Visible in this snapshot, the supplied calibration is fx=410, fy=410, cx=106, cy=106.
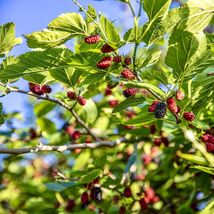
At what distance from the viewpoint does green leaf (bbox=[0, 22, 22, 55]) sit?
143 centimetres

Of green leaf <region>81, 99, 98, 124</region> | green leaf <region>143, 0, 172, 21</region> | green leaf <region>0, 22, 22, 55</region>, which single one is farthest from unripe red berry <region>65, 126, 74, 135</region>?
green leaf <region>143, 0, 172, 21</region>

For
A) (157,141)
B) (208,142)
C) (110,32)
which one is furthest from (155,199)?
(110,32)

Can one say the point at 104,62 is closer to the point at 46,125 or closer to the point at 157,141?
the point at 157,141

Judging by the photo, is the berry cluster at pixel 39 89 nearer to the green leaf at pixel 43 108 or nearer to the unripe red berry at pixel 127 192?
the unripe red berry at pixel 127 192

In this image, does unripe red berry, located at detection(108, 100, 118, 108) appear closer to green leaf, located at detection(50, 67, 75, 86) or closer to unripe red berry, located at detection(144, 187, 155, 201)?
unripe red berry, located at detection(144, 187, 155, 201)

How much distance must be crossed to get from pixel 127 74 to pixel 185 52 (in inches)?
7.6

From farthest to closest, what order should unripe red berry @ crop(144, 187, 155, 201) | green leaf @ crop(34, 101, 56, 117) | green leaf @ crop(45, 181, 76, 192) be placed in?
green leaf @ crop(34, 101, 56, 117) → unripe red berry @ crop(144, 187, 155, 201) → green leaf @ crop(45, 181, 76, 192)

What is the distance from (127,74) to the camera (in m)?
1.31

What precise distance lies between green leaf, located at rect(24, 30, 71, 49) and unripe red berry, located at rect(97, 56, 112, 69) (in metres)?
0.15

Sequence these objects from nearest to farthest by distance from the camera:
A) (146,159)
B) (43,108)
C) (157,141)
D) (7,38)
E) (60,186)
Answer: (7,38), (60,186), (157,141), (43,108), (146,159)

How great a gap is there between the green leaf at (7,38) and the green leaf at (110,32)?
14.2 inches

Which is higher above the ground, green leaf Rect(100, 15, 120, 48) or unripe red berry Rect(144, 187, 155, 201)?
green leaf Rect(100, 15, 120, 48)

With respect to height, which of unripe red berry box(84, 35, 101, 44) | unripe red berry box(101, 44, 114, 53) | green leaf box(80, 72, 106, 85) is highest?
unripe red berry box(84, 35, 101, 44)

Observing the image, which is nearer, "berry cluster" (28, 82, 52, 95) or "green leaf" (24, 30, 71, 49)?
"green leaf" (24, 30, 71, 49)
